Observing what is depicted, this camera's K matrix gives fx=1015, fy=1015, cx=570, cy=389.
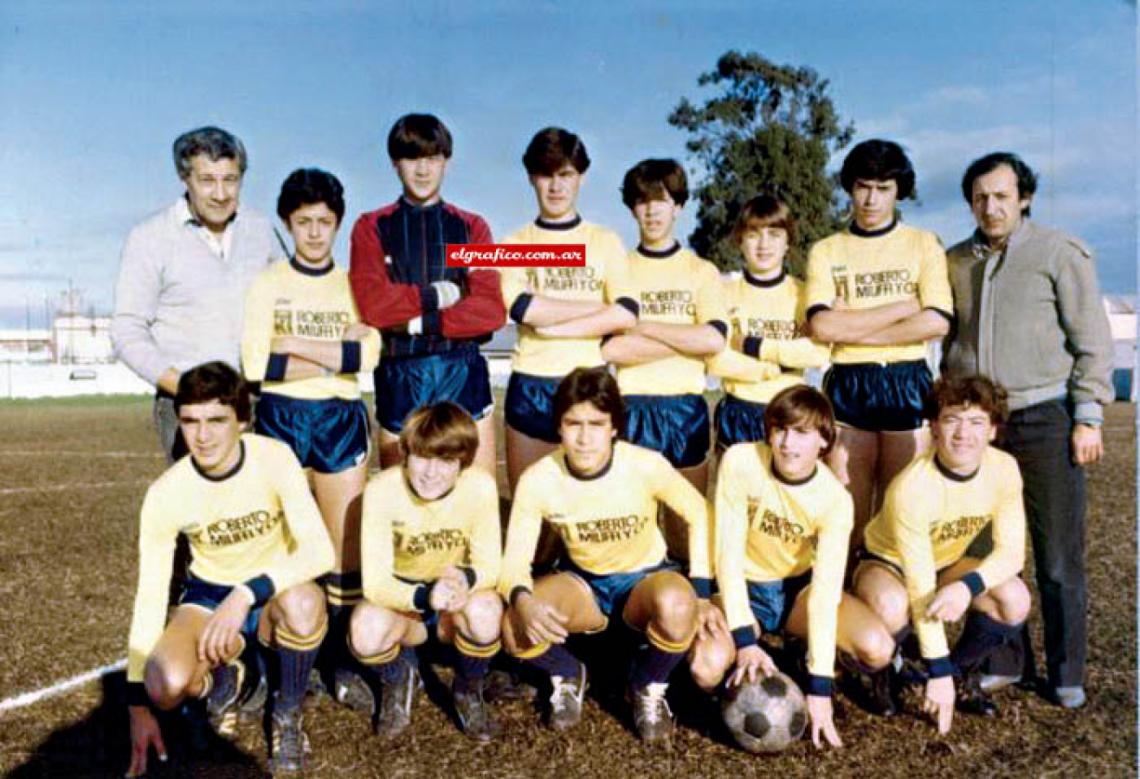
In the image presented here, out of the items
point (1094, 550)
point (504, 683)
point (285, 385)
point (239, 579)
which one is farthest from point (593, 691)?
point (1094, 550)

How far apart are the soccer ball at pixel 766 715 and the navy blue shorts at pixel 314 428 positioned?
5.26 ft

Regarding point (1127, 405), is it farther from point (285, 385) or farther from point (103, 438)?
point (285, 385)

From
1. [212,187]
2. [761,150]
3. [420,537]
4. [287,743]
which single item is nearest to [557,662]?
[420,537]

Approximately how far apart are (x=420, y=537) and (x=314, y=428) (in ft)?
1.89

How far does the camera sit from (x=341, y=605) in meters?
3.76

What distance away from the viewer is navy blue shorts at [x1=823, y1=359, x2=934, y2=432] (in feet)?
12.3

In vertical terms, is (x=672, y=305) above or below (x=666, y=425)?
above

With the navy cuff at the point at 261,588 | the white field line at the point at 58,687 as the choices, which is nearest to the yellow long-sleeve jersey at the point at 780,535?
the navy cuff at the point at 261,588

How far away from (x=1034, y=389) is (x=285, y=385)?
2.66m

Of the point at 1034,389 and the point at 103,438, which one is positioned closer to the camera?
the point at 1034,389

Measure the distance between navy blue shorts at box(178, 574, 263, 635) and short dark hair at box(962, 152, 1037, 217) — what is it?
289cm

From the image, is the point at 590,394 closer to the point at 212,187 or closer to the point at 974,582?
the point at 974,582

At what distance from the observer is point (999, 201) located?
3582 mm

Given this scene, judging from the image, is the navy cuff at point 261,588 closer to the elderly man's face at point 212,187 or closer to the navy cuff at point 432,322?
the navy cuff at point 432,322
